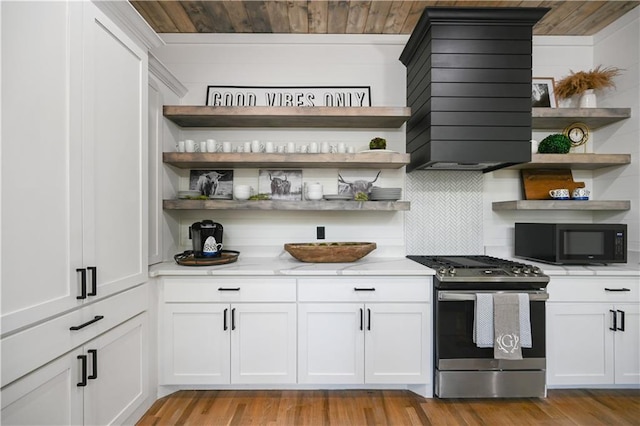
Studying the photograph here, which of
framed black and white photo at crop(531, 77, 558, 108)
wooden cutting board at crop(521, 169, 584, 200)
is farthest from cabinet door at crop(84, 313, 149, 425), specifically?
framed black and white photo at crop(531, 77, 558, 108)

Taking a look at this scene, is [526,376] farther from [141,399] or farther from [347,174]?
[141,399]

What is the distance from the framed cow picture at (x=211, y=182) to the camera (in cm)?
287

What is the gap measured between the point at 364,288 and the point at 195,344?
1.22 m

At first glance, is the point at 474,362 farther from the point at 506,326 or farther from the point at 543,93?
the point at 543,93

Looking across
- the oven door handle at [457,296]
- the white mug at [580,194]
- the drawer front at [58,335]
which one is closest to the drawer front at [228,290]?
the drawer front at [58,335]

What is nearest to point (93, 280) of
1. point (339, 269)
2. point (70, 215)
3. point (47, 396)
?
point (70, 215)

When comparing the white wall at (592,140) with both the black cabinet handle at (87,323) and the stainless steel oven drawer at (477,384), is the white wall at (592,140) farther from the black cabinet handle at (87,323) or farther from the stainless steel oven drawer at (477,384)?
the black cabinet handle at (87,323)

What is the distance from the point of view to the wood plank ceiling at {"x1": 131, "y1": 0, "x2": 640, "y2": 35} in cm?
254

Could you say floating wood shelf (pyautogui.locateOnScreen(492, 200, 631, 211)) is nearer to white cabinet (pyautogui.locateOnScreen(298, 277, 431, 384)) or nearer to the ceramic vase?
the ceramic vase

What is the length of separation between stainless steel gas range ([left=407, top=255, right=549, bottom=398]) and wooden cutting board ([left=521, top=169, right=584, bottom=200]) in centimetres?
95

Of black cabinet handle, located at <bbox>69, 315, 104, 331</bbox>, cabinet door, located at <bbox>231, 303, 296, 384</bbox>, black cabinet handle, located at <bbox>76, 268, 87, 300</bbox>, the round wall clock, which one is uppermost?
the round wall clock

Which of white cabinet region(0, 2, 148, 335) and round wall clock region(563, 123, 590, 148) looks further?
round wall clock region(563, 123, 590, 148)

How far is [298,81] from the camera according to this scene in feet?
9.61

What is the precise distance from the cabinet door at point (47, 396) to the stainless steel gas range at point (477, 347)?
203 centimetres
